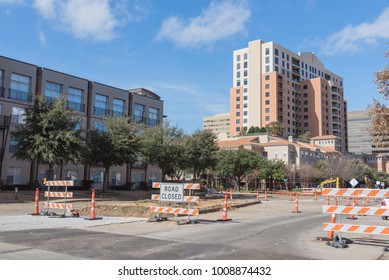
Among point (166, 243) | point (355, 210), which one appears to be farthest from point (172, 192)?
point (355, 210)

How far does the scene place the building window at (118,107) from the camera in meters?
53.8

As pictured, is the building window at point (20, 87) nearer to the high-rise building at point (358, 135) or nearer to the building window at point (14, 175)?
the building window at point (14, 175)

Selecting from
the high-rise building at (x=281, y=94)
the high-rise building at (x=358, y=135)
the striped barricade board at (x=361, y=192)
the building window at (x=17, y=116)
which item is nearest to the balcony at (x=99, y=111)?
the building window at (x=17, y=116)

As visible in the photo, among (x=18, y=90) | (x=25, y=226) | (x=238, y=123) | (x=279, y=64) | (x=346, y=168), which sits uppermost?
(x=279, y=64)

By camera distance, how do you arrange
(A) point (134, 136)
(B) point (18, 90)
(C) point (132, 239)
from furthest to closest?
1. (B) point (18, 90)
2. (A) point (134, 136)
3. (C) point (132, 239)

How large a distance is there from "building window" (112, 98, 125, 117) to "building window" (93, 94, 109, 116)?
4.26 feet

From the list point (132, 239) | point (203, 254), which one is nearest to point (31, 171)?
point (132, 239)

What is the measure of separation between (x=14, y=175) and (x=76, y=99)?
12.7 metres

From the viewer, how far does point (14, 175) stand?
1604 inches

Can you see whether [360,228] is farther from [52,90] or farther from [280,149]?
[280,149]

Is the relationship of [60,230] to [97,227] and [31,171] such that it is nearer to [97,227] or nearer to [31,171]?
[97,227]

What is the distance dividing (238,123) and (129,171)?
263 feet

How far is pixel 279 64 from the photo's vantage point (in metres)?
127

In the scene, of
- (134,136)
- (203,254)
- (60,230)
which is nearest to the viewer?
(203,254)
